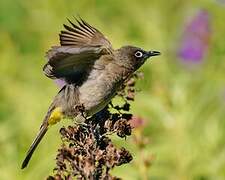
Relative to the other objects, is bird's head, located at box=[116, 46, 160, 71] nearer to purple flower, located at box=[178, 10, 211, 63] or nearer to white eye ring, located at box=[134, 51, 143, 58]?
white eye ring, located at box=[134, 51, 143, 58]

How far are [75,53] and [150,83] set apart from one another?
3266 millimetres

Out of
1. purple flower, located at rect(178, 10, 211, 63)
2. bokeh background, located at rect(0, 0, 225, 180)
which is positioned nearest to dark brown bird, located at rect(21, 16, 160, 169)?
bokeh background, located at rect(0, 0, 225, 180)

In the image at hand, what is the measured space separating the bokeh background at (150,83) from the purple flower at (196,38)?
11 millimetres

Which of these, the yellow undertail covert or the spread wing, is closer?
the spread wing

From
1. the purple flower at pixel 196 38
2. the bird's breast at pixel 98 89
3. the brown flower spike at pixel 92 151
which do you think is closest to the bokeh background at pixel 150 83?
the purple flower at pixel 196 38

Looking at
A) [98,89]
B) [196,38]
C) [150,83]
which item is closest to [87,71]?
[98,89]

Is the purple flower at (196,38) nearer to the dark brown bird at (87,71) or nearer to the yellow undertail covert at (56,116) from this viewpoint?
the dark brown bird at (87,71)

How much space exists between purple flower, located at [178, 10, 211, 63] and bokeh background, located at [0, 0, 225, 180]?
1cm

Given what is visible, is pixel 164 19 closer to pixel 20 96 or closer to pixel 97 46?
pixel 20 96

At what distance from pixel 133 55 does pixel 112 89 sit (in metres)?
0.22

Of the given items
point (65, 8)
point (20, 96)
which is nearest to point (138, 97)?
point (20, 96)

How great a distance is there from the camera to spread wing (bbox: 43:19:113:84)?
4.50m

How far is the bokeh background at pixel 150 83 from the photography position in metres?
5.93

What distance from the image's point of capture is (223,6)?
8.30 meters
